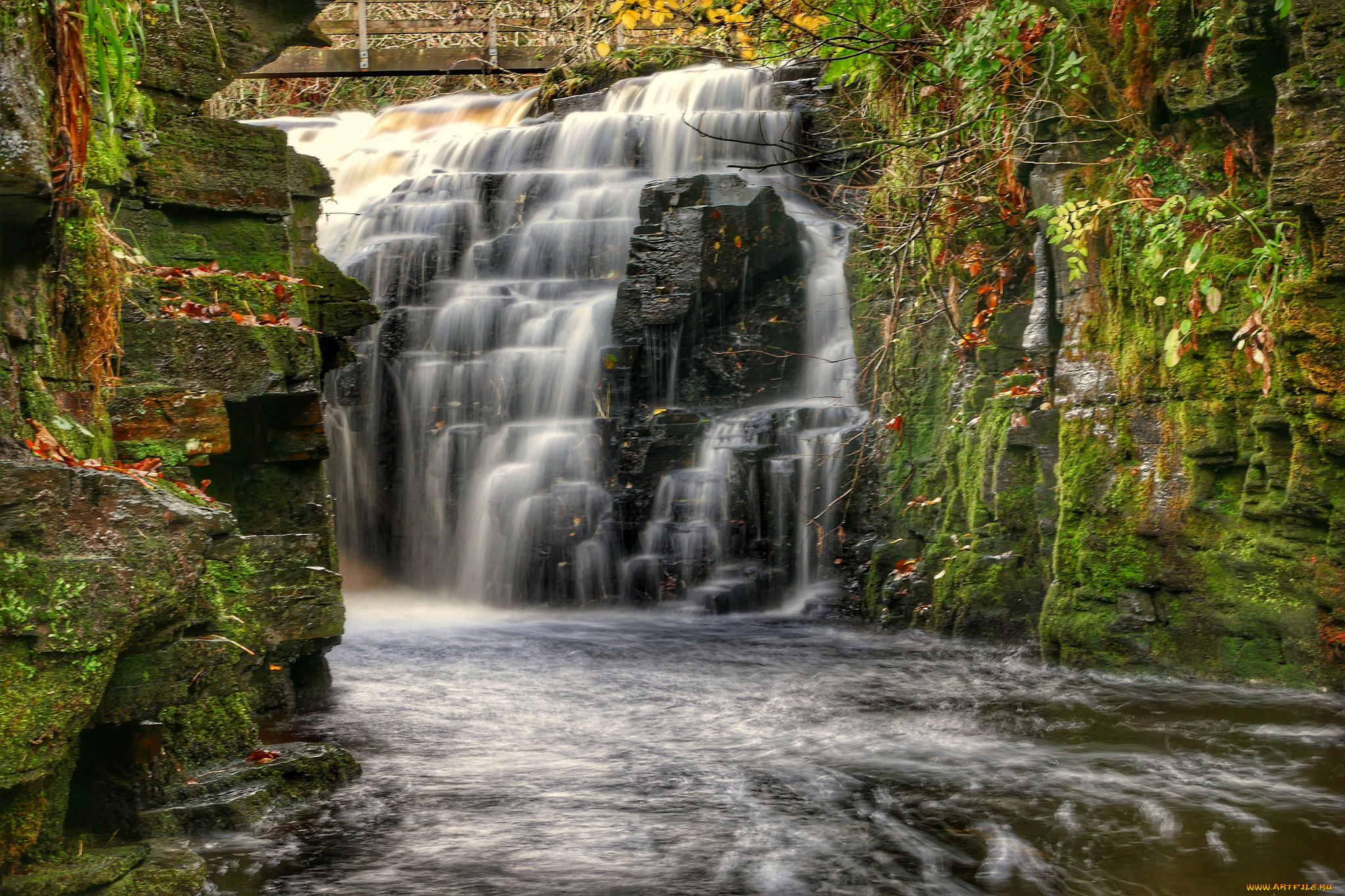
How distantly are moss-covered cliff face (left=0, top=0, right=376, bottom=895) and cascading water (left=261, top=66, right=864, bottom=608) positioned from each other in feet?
11.4

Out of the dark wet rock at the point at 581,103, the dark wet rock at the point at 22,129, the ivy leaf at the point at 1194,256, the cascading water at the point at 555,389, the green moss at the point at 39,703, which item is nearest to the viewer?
the green moss at the point at 39,703

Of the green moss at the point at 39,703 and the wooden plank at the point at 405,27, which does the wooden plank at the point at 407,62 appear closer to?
the wooden plank at the point at 405,27

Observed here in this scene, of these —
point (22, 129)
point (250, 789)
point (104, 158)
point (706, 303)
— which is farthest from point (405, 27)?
point (22, 129)

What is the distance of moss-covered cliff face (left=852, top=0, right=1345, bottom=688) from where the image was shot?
5.17m

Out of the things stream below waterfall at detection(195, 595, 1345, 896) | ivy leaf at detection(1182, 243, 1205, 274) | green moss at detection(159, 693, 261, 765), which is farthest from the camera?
ivy leaf at detection(1182, 243, 1205, 274)

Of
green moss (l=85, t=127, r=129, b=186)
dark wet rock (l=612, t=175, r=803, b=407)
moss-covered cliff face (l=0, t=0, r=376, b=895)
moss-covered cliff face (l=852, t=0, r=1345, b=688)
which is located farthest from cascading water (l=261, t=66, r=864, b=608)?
green moss (l=85, t=127, r=129, b=186)

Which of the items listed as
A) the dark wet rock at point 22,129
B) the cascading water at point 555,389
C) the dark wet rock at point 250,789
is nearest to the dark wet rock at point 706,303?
the cascading water at point 555,389

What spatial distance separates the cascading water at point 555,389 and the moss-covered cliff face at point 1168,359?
1.43 m

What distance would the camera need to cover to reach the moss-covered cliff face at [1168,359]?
5.17 metres

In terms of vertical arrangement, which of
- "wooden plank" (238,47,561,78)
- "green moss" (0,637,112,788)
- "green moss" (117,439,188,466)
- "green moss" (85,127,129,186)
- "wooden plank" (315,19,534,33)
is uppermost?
"wooden plank" (315,19,534,33)

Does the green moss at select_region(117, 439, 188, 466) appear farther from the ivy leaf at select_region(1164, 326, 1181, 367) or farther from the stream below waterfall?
the ivy leaf at select_region(1164, 326, 1181, 367)

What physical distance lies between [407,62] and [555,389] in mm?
10367

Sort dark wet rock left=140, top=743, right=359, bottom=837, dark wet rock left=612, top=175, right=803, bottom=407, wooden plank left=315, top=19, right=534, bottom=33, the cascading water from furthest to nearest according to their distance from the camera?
wooden plank left=315, top=19, right=534, bottom=33
dark wet rock left=612, top=175, right=803, bottom=407
the cascading water
dark wet rock left=140, top=743, right=359, bottom=837

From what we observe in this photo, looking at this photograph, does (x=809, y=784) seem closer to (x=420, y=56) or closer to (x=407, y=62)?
(x=420, y=56)
